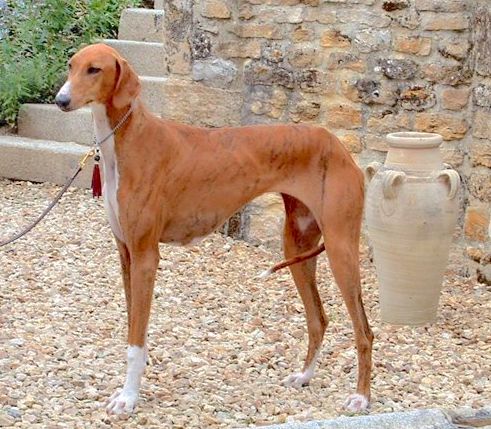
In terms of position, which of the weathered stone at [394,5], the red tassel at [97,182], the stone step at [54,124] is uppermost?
the weathered stone at [394,5]

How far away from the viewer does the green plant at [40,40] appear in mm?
9430

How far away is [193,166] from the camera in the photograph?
4.61 metres

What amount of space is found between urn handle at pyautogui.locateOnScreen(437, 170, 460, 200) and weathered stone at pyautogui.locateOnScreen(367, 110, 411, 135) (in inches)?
41.3

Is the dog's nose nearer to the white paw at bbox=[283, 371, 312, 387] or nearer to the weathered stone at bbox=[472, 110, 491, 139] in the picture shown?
the white paw at bbox=[283, 371, 312, 387]

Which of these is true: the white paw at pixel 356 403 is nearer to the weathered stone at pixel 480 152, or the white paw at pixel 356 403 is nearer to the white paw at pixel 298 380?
the white paw at pixel 298 380

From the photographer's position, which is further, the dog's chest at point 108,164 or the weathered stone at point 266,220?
the weathered stone at point 266,220

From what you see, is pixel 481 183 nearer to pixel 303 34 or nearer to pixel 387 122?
pixel 387 122

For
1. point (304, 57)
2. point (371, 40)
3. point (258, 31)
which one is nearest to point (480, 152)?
point (371, 40)

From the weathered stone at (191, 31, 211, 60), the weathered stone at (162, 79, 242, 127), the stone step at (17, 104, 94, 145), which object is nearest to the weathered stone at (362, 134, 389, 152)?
the weathered stone at (162, 79, 242, 127)

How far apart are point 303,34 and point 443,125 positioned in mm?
1097

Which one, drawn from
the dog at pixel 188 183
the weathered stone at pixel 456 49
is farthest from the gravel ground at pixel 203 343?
the weathered stone at pixel 456 49

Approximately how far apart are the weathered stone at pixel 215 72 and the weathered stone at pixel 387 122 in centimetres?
103

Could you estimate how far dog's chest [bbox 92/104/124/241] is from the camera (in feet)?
14.8

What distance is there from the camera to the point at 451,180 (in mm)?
5828
